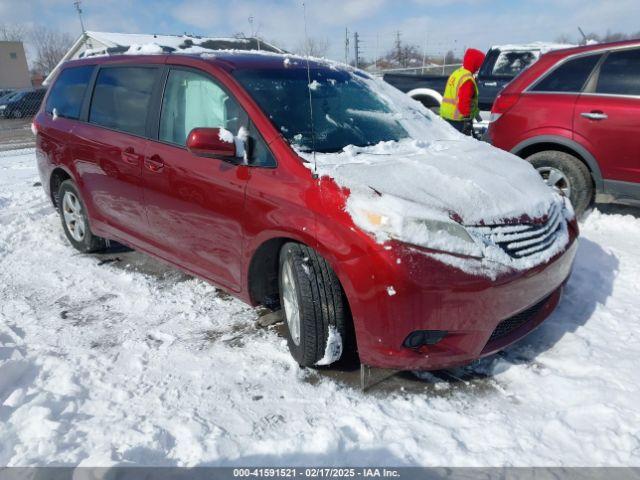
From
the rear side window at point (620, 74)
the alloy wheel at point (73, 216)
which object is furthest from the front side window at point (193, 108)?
the rear side window at point (620, 74)

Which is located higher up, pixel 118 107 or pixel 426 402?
pixel 118 107

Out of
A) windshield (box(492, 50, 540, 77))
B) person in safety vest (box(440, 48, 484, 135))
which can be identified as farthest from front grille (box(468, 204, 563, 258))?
windshield (box(492, 50, 540, 77))

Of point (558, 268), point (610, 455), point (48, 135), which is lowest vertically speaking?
point (610, 455)

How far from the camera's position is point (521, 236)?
8.09ft

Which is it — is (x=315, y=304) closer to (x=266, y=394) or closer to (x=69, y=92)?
(x=266, y=394)

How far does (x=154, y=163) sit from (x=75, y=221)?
1.85 m

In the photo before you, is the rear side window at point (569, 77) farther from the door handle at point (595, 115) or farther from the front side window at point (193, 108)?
the front side window at point (193, 108)

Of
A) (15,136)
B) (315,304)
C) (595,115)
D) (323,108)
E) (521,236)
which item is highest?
(323,108)

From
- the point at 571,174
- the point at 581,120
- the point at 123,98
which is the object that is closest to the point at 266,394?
the point at 123,98

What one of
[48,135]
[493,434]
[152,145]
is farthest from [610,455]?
[48,135]

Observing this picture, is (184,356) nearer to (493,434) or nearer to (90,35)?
(493,434)

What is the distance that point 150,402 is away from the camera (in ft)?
8.12

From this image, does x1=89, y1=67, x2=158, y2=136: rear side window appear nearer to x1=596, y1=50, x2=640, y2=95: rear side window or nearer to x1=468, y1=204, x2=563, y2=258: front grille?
x1=468, y1=204, x2=563, y2=258: front grille

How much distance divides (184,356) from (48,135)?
9.89ft
